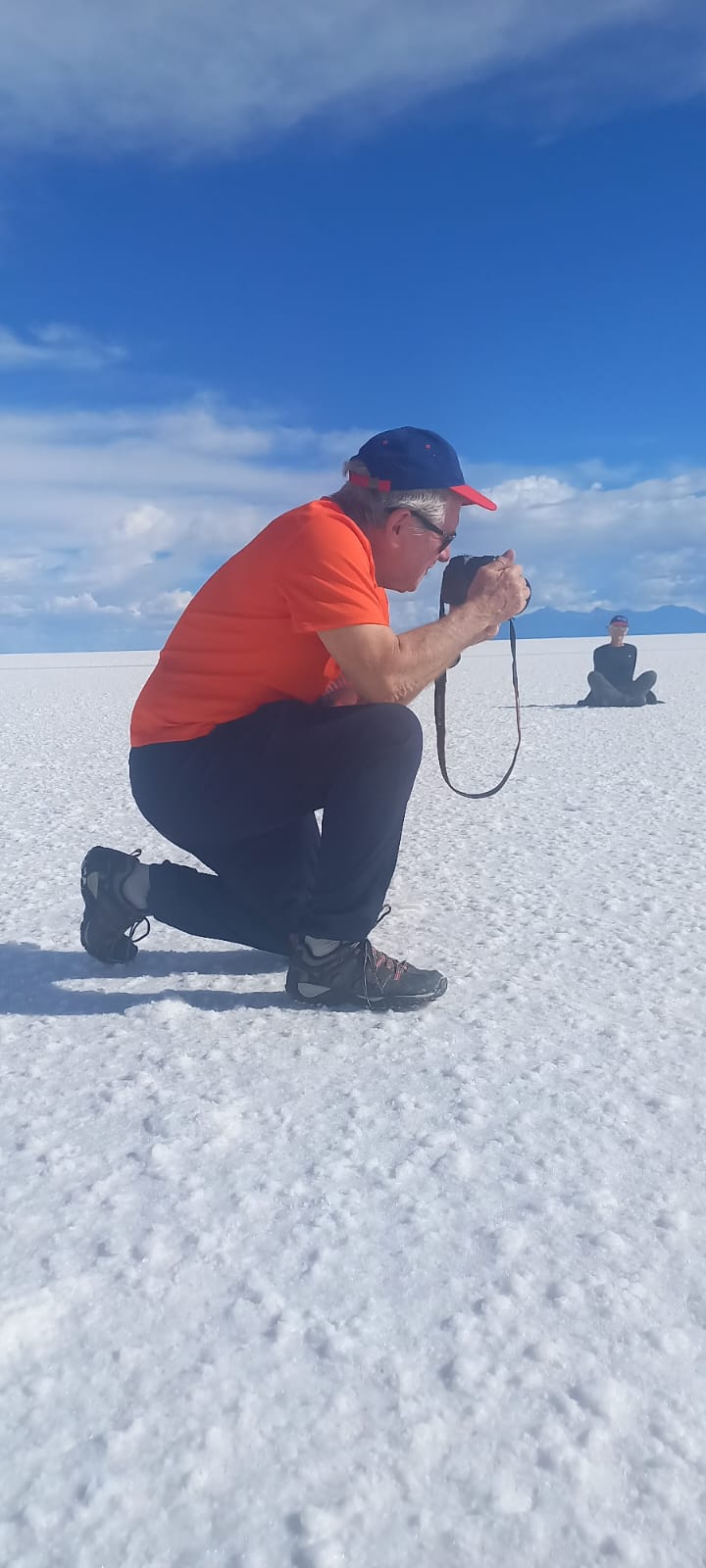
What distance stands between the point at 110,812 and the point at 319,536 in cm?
279

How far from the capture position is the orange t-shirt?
1968 mm

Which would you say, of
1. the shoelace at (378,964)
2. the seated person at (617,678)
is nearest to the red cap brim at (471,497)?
the shoelace at (378,964)

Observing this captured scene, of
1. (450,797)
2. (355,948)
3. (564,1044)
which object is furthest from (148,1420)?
(450,797)

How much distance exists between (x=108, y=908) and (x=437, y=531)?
1.07 meters

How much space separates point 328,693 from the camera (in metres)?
2.22

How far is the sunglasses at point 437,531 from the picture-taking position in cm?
214

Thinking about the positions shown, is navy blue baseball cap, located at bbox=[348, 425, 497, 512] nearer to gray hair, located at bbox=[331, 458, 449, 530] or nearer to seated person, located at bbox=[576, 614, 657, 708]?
gray hair, located at bbox=[331, 458, 449, 530]

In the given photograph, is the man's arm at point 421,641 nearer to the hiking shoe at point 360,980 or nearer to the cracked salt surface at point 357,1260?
the hiking shoe at point 360,980

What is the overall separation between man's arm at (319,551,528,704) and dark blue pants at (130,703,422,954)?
2.5 inches

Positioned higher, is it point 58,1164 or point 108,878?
point 108,878

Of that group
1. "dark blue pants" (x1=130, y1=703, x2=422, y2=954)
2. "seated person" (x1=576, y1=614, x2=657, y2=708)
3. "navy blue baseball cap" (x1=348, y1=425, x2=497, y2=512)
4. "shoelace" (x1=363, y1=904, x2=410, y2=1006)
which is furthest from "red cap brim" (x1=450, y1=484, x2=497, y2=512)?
"seated person" (x1=576, y1=614, x2=657, y2=708)

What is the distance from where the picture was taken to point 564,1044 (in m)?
1.85

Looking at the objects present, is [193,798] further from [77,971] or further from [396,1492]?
[396,1492]

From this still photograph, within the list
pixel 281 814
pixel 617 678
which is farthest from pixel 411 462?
pixel 617 678
